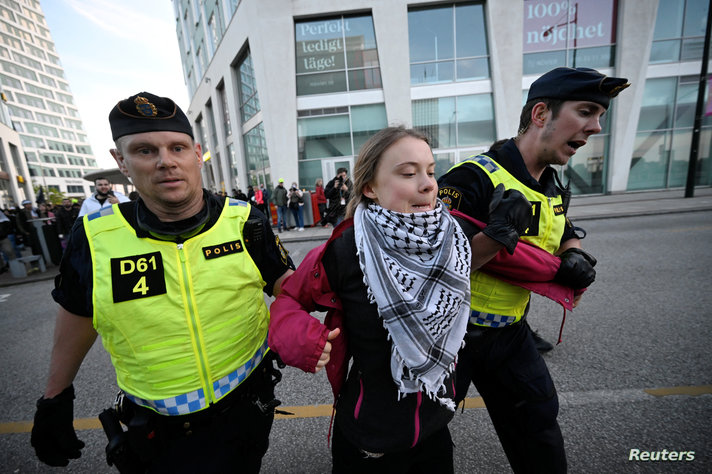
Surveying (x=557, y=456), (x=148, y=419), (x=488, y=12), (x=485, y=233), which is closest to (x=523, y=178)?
(x=485, y=233)

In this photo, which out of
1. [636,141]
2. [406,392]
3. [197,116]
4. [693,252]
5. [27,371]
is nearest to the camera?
[406,392]

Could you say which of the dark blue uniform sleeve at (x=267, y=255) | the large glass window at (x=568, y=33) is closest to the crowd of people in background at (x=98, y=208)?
the dark blue uniform sleeve at (x=267, y=255)

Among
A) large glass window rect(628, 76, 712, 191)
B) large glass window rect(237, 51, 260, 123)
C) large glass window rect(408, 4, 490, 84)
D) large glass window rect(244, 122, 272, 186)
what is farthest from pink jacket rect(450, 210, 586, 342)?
large glass window rect(628, 76, 712, 191)

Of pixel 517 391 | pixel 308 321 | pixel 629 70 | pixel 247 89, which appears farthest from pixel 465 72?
pixel 308 321

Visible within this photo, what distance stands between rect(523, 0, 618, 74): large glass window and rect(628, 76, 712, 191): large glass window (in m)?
2.62

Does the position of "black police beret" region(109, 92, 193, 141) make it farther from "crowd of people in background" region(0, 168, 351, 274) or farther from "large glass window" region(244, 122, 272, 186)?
"large glass window" region(244, 122, 272, 186)

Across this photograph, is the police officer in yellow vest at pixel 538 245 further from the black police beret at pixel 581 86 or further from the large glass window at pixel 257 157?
the large glass window at pixel 257 157

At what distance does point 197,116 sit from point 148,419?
29.9 m

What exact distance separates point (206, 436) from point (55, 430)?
0.65m

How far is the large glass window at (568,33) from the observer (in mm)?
12508

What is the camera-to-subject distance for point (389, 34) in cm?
1224

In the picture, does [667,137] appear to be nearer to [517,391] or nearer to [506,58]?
[506,58]

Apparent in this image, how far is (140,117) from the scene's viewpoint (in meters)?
1.14

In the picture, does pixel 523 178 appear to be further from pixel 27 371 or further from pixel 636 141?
pixel 636 141
